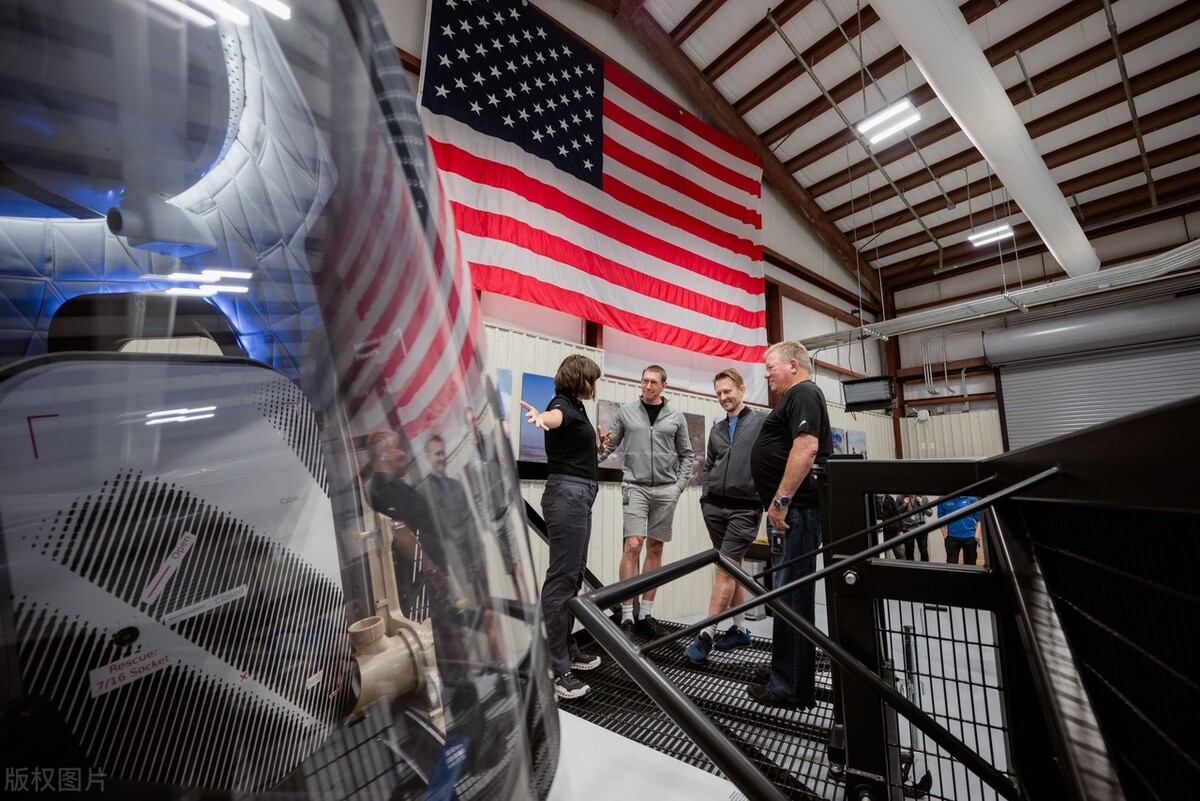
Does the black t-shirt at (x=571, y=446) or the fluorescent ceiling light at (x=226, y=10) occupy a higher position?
the fluorescent ceiling light at (x=226, y=10)

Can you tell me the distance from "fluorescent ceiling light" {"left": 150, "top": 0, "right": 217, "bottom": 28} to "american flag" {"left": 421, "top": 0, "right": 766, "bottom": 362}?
228cm

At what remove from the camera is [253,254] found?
0.33 metres

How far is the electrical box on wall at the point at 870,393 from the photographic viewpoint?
19.5 feet

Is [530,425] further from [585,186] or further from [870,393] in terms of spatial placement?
[870,393]

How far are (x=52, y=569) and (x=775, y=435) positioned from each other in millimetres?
2102

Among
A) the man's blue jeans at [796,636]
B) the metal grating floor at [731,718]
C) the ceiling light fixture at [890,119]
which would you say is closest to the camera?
the metal grating floor at [731,718]

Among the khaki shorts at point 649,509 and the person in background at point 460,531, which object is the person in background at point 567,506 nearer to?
the khaki shorts at point 649,509

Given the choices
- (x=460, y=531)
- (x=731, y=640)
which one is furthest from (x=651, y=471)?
(x=460, y=531)

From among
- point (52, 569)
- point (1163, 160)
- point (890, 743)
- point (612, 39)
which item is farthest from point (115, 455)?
point (1163, 160)

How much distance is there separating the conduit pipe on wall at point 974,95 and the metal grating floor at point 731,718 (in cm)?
377

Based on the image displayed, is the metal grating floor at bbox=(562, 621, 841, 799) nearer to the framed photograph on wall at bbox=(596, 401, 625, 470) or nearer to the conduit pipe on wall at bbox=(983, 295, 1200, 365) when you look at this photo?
the framed photograph on wall at bbox=(596, 401, 625, 470)

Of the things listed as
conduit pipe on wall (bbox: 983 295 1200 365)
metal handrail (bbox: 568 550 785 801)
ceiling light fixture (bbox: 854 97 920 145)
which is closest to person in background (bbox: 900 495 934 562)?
metal handrail (bbox: 568 550 785 801)

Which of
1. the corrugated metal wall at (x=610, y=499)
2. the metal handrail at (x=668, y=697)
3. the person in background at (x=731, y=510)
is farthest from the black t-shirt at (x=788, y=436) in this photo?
the metal handrail at (x=668, y=697)

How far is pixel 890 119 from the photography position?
4.42 metres
